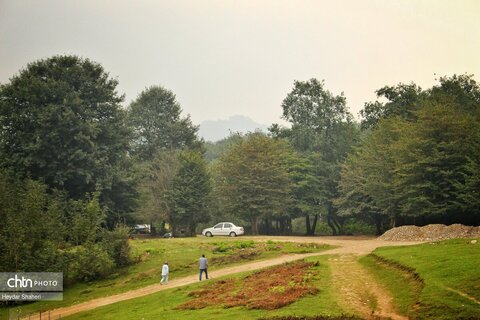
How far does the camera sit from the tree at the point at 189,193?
65.1 meters

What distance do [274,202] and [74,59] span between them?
31.6 meters

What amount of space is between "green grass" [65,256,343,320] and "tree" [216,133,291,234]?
31035 millimetres

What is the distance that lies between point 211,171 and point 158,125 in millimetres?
22166

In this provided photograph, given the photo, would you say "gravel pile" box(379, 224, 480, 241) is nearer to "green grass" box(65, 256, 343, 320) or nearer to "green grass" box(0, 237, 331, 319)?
"green grass" box(0, 237, 331, 319)

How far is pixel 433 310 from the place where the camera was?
1791cm

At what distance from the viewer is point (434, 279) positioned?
21141 mm

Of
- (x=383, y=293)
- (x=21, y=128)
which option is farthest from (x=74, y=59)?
(x=383, y=293)

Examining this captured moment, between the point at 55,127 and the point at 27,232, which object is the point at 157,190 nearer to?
the point at 55,127

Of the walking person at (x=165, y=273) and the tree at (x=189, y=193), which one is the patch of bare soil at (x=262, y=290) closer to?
the walking person at (x=165, y=273)

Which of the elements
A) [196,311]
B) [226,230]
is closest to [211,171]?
[226,230]

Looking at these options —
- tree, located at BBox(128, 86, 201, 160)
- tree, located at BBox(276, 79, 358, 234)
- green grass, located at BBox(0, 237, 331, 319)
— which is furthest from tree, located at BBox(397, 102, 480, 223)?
tree, located at BBox(128, 86, 201, 160)

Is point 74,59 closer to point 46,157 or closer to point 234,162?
point 46,157

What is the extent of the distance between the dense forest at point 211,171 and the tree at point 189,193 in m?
0.18

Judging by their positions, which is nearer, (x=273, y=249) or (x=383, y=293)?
(x=383, y=293)
